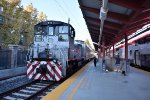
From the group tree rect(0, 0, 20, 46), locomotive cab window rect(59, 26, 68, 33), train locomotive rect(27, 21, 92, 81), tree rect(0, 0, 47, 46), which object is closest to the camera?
train locomotive rect(27, 21, 92, 81)

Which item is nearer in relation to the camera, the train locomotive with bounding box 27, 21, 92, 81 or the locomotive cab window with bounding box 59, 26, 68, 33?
the train locomotive with bounding box 27, 21, 92, 81

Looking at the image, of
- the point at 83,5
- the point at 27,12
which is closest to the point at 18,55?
the point at 83,5

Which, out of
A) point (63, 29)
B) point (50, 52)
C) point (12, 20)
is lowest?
point (50, 52)

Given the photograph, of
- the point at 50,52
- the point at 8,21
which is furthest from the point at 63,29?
the point at 8,21

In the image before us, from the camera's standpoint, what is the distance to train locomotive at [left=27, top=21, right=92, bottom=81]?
1463cm

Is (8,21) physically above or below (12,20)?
below

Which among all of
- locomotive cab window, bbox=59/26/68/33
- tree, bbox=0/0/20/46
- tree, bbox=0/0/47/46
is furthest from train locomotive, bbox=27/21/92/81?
tree, bbox=0/0/47/46

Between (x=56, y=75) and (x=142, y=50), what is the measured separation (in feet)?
41.0

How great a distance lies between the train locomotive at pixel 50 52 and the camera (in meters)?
14.6

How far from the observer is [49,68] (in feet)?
48.0

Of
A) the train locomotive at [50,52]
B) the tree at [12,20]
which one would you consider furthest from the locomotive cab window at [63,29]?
the tree at [12,20]

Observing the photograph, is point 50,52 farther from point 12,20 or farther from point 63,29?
point 12,20

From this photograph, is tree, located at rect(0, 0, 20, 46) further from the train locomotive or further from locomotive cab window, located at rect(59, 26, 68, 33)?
locomotive cab window, located at rect(59, 26, 68, 33)

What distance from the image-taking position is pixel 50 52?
15352 millimetres
